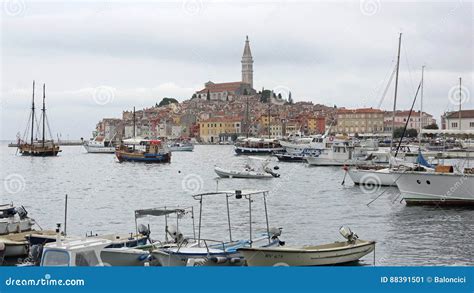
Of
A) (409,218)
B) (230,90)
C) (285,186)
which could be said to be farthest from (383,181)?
(230,90)

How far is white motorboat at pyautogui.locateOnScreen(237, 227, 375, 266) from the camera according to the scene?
470 inches

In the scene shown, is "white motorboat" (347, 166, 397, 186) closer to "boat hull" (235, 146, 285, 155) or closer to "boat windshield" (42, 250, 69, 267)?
"boat windshield" (42, 250, 69, 267)

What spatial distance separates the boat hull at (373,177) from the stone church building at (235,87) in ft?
454

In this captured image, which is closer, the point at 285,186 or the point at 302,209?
the point at 302,209

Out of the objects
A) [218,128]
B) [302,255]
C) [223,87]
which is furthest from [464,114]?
[223,87]

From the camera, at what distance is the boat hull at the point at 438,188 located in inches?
869

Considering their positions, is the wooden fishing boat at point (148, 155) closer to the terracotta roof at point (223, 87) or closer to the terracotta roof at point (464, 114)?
the terracotta roof at point (464, 114)

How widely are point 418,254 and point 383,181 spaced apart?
56.5 ft

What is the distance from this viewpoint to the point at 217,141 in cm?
14012

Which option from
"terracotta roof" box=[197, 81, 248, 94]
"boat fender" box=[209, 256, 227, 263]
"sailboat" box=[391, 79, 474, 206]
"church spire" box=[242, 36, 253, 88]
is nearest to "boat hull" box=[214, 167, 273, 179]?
"sailboat" box=[391, 79, 474, 206]

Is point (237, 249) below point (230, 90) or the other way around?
below

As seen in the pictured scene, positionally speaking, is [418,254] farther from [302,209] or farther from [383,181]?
[383,181]

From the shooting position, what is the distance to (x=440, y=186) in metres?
22.3

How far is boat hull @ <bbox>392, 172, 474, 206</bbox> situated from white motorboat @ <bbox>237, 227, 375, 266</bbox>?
32.9 feet
